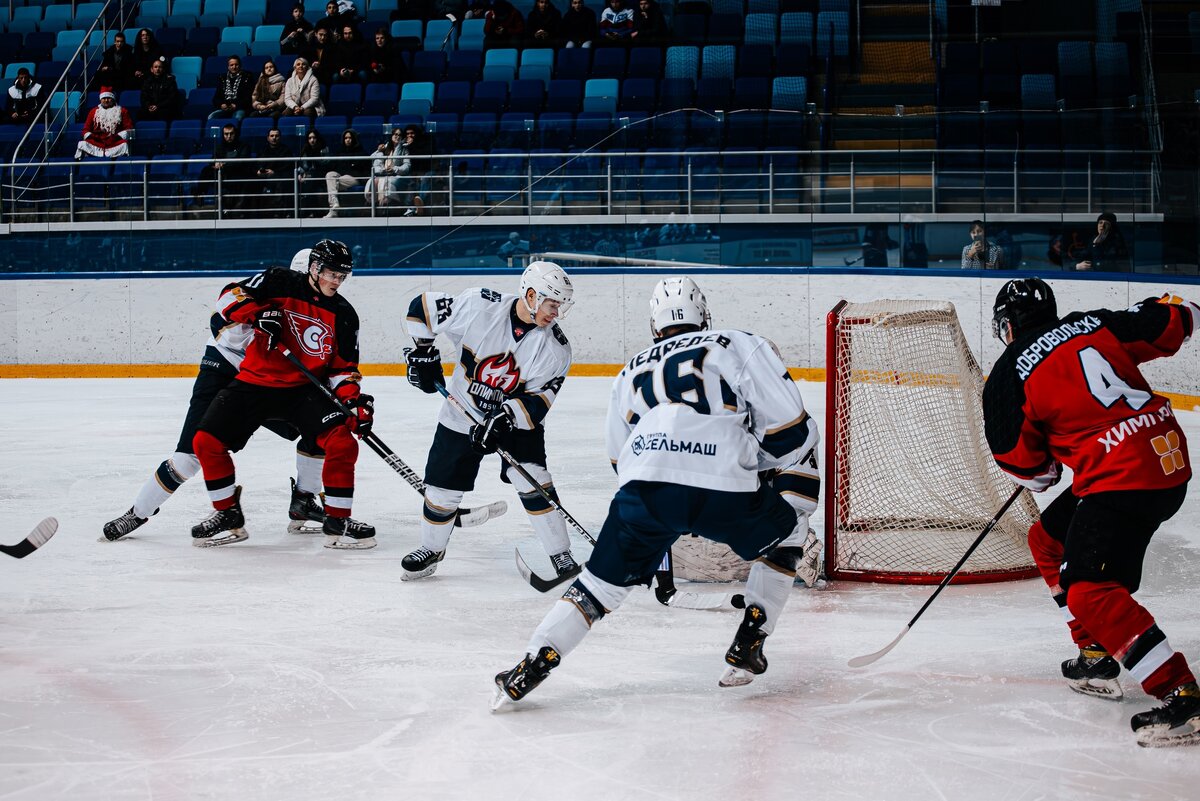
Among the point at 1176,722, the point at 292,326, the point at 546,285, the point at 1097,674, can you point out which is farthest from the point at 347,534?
the point at 1176,722

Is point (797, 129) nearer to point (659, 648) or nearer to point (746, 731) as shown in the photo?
point (659, 648)

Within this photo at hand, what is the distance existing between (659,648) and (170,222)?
769cm

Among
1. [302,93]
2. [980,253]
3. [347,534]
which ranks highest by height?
[302,93]

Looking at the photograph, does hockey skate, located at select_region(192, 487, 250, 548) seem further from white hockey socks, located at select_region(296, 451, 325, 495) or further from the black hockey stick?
the black hockey stick

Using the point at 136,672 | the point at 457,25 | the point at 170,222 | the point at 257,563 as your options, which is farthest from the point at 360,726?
the point at 457,25

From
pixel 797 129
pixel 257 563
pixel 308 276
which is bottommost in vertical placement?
pixel 257 563

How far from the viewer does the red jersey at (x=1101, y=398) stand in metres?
2.71

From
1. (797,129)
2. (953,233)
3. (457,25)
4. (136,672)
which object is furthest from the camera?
(457,25)

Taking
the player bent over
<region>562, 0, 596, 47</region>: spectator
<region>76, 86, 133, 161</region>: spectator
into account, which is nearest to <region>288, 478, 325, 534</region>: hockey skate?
the player bent over

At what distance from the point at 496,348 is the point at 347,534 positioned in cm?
104

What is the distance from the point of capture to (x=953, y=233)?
8.85m

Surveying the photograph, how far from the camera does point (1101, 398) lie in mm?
2729

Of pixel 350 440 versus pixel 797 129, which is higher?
pixel 797 129

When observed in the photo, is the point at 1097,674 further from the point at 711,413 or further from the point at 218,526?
the point at 218,526
